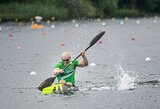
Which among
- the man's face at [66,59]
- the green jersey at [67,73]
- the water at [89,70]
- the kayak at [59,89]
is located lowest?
the water at [89,70]

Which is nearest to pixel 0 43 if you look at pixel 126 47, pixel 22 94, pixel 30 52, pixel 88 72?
pixel 30 52

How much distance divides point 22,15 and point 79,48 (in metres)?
21.7

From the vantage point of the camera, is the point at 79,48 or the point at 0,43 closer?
the point at 79,48

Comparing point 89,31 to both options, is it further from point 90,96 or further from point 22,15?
point 90,96

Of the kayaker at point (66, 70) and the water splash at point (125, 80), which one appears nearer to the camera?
the kayaker at point (66, 70)

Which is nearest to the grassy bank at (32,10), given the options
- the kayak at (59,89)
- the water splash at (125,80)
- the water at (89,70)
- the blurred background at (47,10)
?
the blurred background at (47,10)

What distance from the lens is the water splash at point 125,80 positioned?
1605 centimetres

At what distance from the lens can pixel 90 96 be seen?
14.8m

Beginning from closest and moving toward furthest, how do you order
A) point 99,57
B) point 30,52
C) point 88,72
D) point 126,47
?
point 88,72, point 99,57, point 30,52, point 126,47

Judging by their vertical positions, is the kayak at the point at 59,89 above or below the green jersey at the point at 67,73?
below

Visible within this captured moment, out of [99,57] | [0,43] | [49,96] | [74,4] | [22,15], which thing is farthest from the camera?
[22,15]

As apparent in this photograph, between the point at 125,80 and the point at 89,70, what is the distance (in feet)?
9.84

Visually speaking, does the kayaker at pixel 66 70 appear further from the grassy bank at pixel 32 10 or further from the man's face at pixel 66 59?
the grassy bank at pixel 32 10

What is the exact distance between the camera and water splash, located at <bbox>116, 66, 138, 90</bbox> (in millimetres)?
16047
